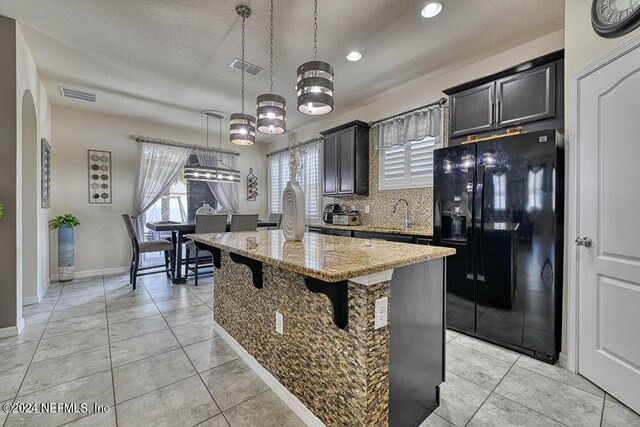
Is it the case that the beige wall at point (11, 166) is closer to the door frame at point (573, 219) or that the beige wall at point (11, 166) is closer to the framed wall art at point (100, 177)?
the framed wall art at point (100, 177)

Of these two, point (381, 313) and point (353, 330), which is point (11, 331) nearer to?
point (353, 330)

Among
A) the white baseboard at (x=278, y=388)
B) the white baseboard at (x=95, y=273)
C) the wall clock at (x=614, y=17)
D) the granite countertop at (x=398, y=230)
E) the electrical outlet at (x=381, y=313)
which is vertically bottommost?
the white baseboard at (x=278, y=388)

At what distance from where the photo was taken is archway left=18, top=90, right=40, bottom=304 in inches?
135

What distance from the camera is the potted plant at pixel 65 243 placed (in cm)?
443

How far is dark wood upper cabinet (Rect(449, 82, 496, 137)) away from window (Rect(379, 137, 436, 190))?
2.02 feet

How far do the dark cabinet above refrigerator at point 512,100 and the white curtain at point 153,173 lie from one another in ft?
16.6

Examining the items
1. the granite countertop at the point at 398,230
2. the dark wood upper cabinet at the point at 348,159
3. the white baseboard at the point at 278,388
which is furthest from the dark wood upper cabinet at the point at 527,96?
the white baseboard at the point at 278,388

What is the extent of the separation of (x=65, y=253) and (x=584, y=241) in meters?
6.38

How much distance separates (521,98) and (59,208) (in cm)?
659

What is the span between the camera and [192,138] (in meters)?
6.07

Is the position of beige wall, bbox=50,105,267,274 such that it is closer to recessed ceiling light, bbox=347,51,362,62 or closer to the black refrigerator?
recessed ceiling light, bbox=347,51,362,62

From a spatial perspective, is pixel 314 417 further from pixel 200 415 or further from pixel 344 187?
pixel 344 187

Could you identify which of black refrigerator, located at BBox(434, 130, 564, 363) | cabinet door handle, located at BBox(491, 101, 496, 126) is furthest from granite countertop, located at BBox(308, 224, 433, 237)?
cabinet door handle, located at BBox(491, 101, 496, 126)

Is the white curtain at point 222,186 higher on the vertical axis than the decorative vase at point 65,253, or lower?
higher
